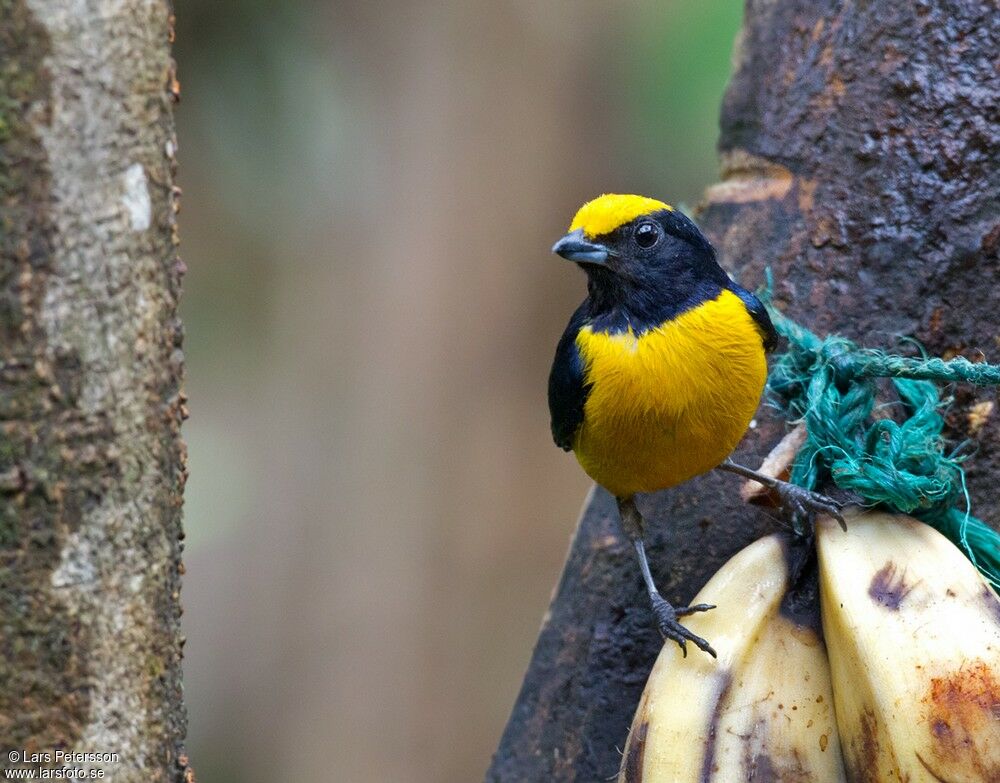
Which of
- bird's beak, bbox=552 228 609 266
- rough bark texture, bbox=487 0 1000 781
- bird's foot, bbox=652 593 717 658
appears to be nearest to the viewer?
bird's foot, bbox=652 593 717 658

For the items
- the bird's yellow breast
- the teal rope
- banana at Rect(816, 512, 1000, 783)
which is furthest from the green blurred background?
banana at Rect(816, 512, 1000, 783)

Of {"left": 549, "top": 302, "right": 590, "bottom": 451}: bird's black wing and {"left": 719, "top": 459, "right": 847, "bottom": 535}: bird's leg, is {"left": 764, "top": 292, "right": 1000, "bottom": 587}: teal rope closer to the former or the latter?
{"left": 719, "top": 459, "right": 847, "bottom": 535}: bird's leg

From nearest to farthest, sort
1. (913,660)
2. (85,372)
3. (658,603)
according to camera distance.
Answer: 1. (85,372)
2. (913,660)
3. (658,603)

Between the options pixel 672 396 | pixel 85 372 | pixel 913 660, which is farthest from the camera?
pixel 672 396

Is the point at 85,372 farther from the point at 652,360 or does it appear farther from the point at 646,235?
the point at 646,235

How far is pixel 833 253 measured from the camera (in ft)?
8.07

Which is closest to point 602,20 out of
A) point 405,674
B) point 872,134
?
point 405,674

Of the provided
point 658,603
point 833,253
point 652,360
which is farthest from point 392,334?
point 658,603

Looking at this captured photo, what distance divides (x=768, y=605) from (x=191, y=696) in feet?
18.5

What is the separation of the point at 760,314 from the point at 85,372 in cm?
158

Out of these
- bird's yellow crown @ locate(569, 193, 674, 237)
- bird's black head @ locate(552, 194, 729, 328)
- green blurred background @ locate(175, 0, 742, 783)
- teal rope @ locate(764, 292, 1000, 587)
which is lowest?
green blurred background @ locate(175, 0, 742, 783)

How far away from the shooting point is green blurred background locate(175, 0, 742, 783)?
19.9 feet

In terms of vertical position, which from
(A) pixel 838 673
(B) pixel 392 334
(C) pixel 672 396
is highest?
(C) pixel 672 396

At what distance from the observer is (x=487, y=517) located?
6.20 meters
